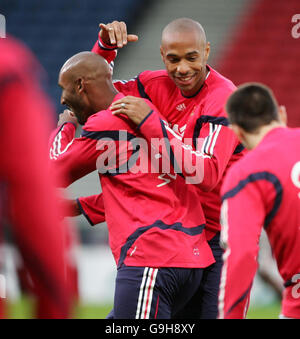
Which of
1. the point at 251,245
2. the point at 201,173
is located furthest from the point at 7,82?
the point at 201,173

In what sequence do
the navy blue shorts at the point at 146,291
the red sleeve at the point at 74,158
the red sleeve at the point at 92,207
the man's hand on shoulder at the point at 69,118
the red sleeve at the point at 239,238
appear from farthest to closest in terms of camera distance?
the red sleeve at the point at 92,207 < the man's hand on shoulder at the point at 69,118 < the red sleeve at the point at 74,158 < the navy blue shorts at the point at 146,291 < the red sleeve at the point at 239,238

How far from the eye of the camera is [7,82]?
1320 mm

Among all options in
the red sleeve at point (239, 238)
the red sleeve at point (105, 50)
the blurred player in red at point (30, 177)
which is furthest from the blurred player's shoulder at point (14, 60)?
the red sleeve at point (105, 50)

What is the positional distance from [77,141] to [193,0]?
979 centimetres

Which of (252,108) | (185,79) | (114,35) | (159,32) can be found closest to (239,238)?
(252,108)

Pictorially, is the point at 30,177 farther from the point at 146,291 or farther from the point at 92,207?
the point at 92,207

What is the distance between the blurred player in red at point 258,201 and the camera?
259cm

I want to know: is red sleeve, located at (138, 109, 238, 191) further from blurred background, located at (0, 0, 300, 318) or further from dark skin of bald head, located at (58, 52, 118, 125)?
blurred background, located at (0, 0, 300, 318)

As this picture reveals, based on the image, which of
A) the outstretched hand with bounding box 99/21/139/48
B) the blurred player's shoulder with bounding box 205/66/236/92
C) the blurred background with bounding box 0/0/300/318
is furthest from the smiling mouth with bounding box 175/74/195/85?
the blurred background with bounding box 0/0/300/318

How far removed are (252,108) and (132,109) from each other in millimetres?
599

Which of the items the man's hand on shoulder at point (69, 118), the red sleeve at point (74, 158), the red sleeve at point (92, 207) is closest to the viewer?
the red sleeve at point (74, 158)

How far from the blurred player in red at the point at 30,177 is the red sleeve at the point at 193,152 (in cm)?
172

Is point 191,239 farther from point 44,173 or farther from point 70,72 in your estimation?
point 44,173

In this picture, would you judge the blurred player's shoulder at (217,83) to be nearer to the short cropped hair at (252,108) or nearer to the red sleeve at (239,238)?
the short cropped hair at (252,108)
